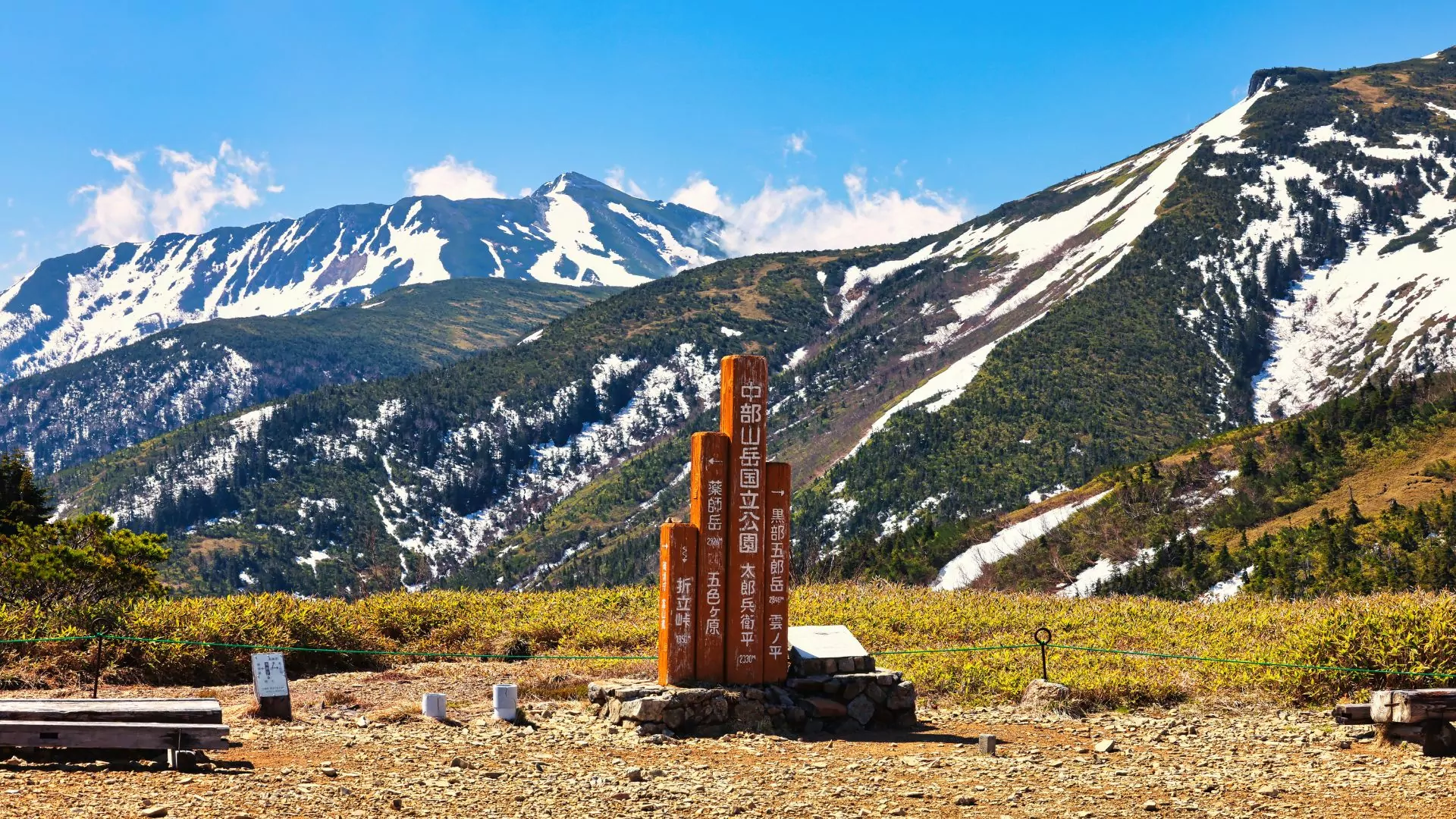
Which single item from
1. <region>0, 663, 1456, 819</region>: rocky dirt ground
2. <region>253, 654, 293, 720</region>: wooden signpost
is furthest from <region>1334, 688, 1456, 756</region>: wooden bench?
<region>253, 654, 293, 720</region>: wooden signpost

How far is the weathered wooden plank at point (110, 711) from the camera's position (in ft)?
36.7

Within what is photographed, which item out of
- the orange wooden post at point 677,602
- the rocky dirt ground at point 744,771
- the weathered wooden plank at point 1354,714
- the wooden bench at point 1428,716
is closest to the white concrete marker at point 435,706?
the rocky dirt ground at point 744,771

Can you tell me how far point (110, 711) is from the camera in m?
11.5

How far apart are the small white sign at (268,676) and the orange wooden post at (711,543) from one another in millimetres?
4610

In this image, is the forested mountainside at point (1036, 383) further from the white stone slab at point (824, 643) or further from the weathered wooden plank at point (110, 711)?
the weathered wooden plank at point (110, 711)

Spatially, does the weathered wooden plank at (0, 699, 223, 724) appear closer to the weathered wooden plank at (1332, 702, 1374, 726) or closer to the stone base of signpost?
the stone base of signpost

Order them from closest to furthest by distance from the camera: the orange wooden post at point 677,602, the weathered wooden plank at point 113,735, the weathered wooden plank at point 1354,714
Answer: the weathered wooden plank at point 113,735 → the weathered wooden plank at point 1354,714 → the orange wooden post at point 677,602

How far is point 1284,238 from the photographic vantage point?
15825 centimetres

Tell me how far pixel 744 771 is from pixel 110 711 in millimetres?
5711

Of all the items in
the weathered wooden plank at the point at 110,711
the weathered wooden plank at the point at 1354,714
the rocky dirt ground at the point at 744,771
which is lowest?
the rocky dirt ground at the point at 744,771

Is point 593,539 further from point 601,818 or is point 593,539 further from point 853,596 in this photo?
point 601,818

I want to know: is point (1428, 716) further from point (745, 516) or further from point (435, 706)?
point (435, 706)

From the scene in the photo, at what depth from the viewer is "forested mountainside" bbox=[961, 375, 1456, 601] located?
38969 millimetres

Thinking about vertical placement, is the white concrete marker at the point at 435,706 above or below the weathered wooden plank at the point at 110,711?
below
